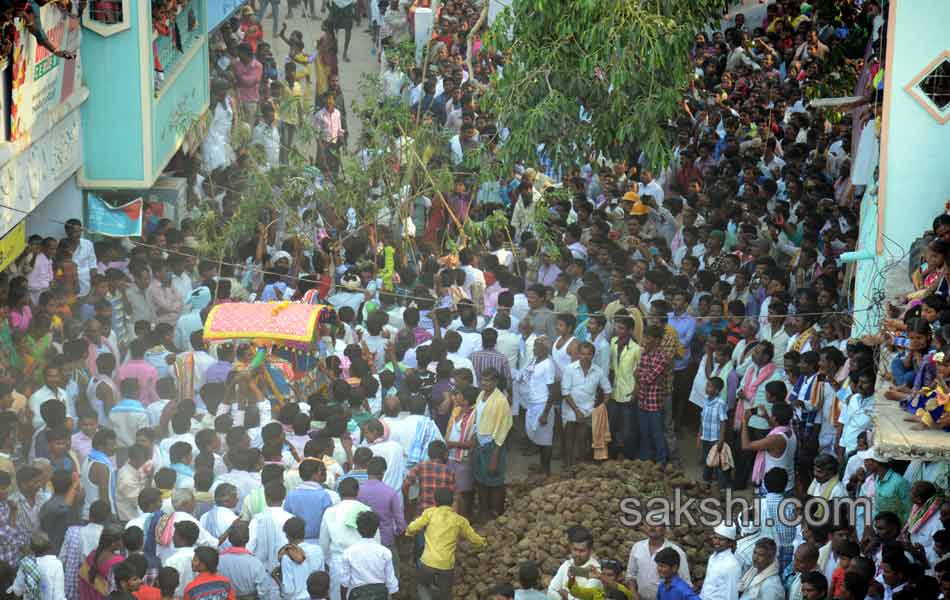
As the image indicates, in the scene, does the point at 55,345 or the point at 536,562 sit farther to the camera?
the point at 55,345

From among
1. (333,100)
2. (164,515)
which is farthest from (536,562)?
(333,100)

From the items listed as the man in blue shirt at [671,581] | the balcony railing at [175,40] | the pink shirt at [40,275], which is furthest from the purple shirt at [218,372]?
the balcony railing at [175,40]

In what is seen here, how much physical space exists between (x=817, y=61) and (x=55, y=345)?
41.2ft

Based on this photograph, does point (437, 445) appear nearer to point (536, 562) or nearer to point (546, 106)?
point (536, 562)

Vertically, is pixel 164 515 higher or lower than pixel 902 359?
lower

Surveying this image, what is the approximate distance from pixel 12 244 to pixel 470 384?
16.2 ft

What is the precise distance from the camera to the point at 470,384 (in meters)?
12.5

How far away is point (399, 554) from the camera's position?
1220cm

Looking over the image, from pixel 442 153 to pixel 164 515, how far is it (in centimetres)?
752

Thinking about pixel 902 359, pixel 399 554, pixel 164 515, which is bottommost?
pixel 399 554

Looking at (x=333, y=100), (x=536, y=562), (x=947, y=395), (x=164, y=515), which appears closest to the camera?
(x=947, y=395)

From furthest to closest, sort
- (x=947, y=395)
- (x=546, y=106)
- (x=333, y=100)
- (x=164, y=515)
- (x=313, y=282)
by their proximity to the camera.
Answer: (x=333, y=100)
(x=546, y=106)
(x=313, y=282)
(x=164, y=515)
(x=947, y=395)

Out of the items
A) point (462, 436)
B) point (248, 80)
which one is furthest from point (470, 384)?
point (248, 80)

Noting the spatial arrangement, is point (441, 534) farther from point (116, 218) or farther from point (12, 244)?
point (116, 218)
